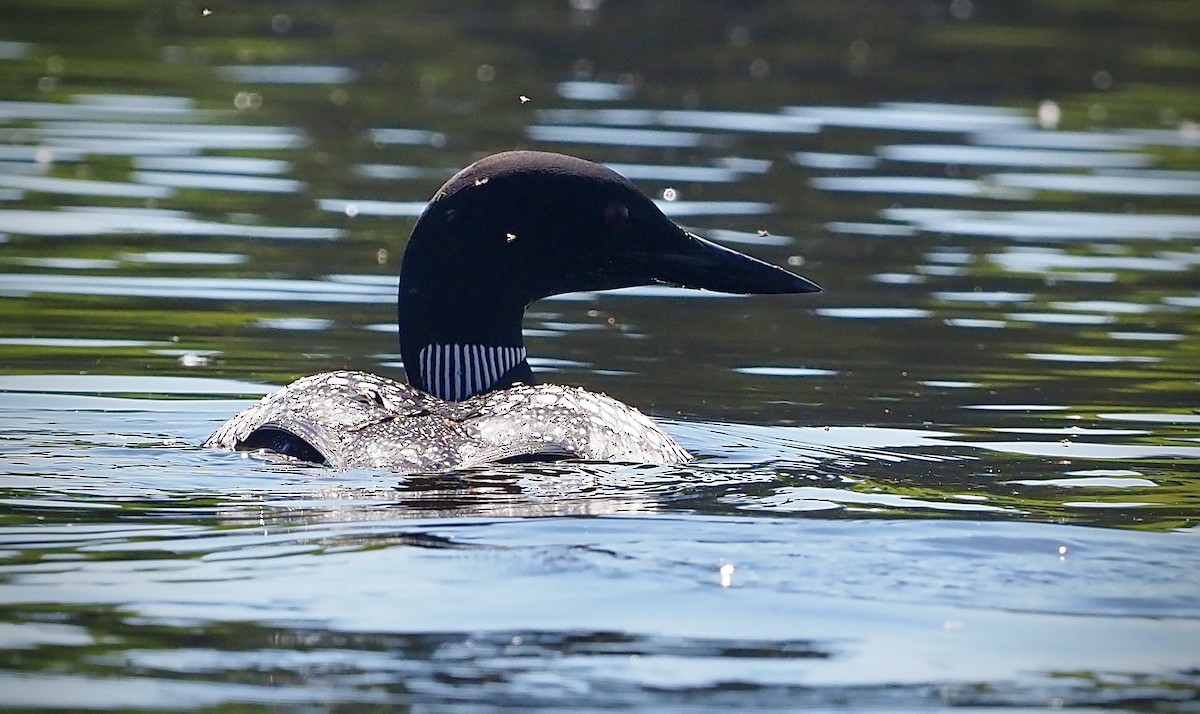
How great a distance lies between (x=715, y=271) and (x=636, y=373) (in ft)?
4.72

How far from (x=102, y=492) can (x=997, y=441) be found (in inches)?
114

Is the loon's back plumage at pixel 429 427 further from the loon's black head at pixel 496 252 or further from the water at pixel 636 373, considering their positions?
the loon's black head at pixel 496 252

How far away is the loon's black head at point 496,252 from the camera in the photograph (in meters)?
6.30

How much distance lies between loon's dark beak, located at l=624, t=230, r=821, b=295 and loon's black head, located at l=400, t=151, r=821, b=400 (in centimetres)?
16

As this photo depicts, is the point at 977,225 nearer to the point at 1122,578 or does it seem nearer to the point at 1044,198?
the point at 1044,198

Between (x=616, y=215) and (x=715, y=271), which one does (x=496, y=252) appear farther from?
(x=715, y=271)

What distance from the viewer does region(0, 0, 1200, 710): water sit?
4.08 m

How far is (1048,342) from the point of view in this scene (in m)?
8.67

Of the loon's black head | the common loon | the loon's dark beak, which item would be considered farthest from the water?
the loon's black head

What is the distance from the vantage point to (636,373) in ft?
26.4

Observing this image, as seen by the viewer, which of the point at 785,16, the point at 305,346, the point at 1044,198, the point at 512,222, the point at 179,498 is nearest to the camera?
the point at 179,498

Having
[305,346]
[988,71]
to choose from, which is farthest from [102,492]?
[988,71]

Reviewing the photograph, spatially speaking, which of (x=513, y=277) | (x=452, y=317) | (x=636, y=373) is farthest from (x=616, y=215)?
(x=636, y=373)

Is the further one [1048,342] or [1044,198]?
[1044,198]
